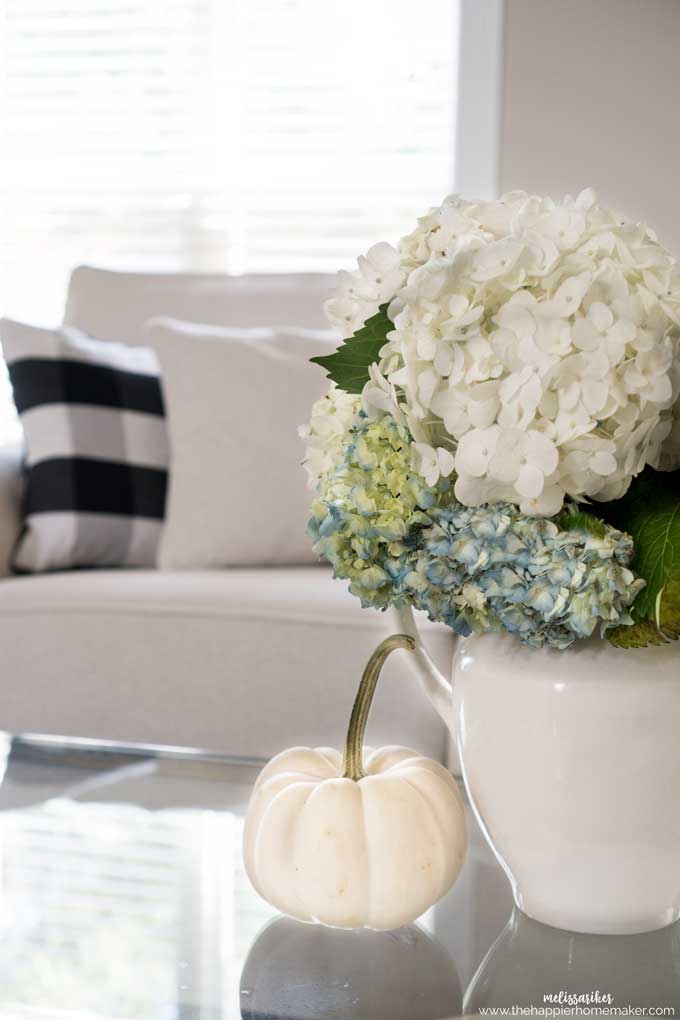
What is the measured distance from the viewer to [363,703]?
0.71 m

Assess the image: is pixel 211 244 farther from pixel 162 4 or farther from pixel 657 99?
pixel 657 99

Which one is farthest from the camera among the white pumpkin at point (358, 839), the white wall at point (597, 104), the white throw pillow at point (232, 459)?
the white wall at point (597, 104)

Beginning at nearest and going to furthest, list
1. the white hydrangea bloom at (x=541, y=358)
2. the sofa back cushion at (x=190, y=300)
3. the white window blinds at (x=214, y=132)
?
the white hydrangea bloom at (x=541, y=358) < the sofa back cushion at (x=190, y=300) < the white window blinds at (x=214, y=132)

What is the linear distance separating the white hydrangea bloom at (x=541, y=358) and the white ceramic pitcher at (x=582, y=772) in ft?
0.35

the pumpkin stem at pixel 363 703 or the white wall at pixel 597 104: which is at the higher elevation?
the white wall at pixel 597 104

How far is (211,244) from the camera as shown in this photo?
10.5 feet

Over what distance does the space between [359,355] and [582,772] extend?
27 cm

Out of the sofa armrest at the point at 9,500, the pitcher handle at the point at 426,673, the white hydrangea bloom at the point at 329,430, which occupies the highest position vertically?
the white hydrangea bloom at the point at 329,430

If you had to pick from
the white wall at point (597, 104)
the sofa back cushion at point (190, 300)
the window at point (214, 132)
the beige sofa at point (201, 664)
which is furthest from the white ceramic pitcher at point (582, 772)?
the window at point (214, 132)

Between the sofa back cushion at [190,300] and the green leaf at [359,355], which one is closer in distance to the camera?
the green leaf at [359,355]

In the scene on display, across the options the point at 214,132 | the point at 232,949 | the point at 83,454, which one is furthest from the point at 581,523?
the point at 214,132

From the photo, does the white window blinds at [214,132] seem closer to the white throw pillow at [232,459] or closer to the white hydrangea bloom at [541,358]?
the white throw pillow at [232,459]

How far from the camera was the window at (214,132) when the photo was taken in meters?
3.07

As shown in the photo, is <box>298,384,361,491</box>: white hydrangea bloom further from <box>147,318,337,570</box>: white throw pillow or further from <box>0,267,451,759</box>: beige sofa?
<box>147,318,337,570</box>: white throw pillow
